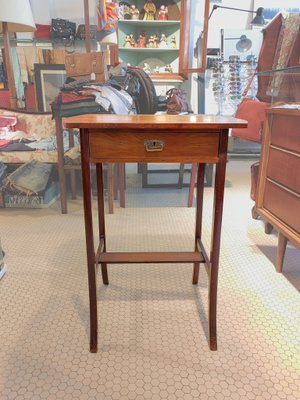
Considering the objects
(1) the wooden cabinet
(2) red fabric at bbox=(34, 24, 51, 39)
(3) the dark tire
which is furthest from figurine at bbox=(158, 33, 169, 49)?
(1) the wooden cabinet

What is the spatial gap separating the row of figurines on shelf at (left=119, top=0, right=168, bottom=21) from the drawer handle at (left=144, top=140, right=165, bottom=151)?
10.5 feet

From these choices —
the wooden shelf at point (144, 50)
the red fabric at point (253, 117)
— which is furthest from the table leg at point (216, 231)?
the wooden shelf at point (144, 50)

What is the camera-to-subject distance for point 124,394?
36.0 inches

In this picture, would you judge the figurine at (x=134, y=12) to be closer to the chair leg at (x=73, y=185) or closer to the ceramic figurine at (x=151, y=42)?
the ceramic figurine at (x=151, y=42)

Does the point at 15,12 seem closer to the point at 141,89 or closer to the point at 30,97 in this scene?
the point at 30,97

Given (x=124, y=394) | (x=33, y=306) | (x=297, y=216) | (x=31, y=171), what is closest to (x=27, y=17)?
(x=31, y=171)

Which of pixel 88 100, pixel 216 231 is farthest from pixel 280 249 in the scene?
pixel 88 100

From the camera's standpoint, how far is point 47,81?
319 cm

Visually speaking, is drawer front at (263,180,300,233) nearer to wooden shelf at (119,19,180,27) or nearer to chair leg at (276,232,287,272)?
chair leg at (276,232,287,272)

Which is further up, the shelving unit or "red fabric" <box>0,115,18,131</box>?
the shelving unit

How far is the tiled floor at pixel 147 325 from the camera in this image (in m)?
0.95

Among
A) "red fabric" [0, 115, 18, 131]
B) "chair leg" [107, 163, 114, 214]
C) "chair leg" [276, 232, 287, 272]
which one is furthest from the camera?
"red fabric" [0, 115, 18, 131]

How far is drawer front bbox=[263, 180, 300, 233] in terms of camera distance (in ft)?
4.46

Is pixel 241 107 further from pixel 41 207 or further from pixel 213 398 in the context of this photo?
pixel 213 398
